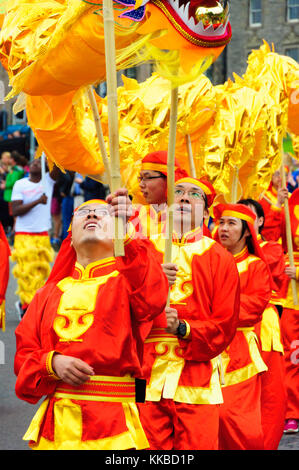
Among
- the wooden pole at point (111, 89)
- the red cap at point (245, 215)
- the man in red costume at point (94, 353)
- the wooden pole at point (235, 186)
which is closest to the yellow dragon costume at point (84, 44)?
the wooden pole at point (111, 89)

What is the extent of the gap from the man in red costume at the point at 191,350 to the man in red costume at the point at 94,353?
30.4 inches

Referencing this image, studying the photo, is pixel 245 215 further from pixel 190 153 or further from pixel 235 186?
pixel 235 186

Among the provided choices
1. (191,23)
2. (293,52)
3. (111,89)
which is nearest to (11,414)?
(191,23)

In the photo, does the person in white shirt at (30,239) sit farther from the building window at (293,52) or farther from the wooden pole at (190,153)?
the building window at (293,52)

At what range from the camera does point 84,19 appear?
3.67 metres

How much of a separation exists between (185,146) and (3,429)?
7.33ft

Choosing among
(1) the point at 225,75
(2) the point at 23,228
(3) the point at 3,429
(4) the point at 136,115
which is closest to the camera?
(4) the point at 136,115

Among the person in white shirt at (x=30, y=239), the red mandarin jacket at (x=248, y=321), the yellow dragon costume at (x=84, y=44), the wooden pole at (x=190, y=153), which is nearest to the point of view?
the yellow dragon costume at (x=84, y=44)

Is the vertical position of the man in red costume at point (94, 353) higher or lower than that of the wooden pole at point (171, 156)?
lower

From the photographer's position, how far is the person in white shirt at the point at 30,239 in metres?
10.3

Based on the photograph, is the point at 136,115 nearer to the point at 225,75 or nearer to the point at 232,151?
the point at 232,151

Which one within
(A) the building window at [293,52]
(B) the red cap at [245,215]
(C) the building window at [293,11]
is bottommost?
(B) the red cap at [245,215]

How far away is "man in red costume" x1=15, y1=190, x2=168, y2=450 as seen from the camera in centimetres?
360

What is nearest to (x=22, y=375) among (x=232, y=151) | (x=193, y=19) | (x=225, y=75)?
(x=193, y=19)
